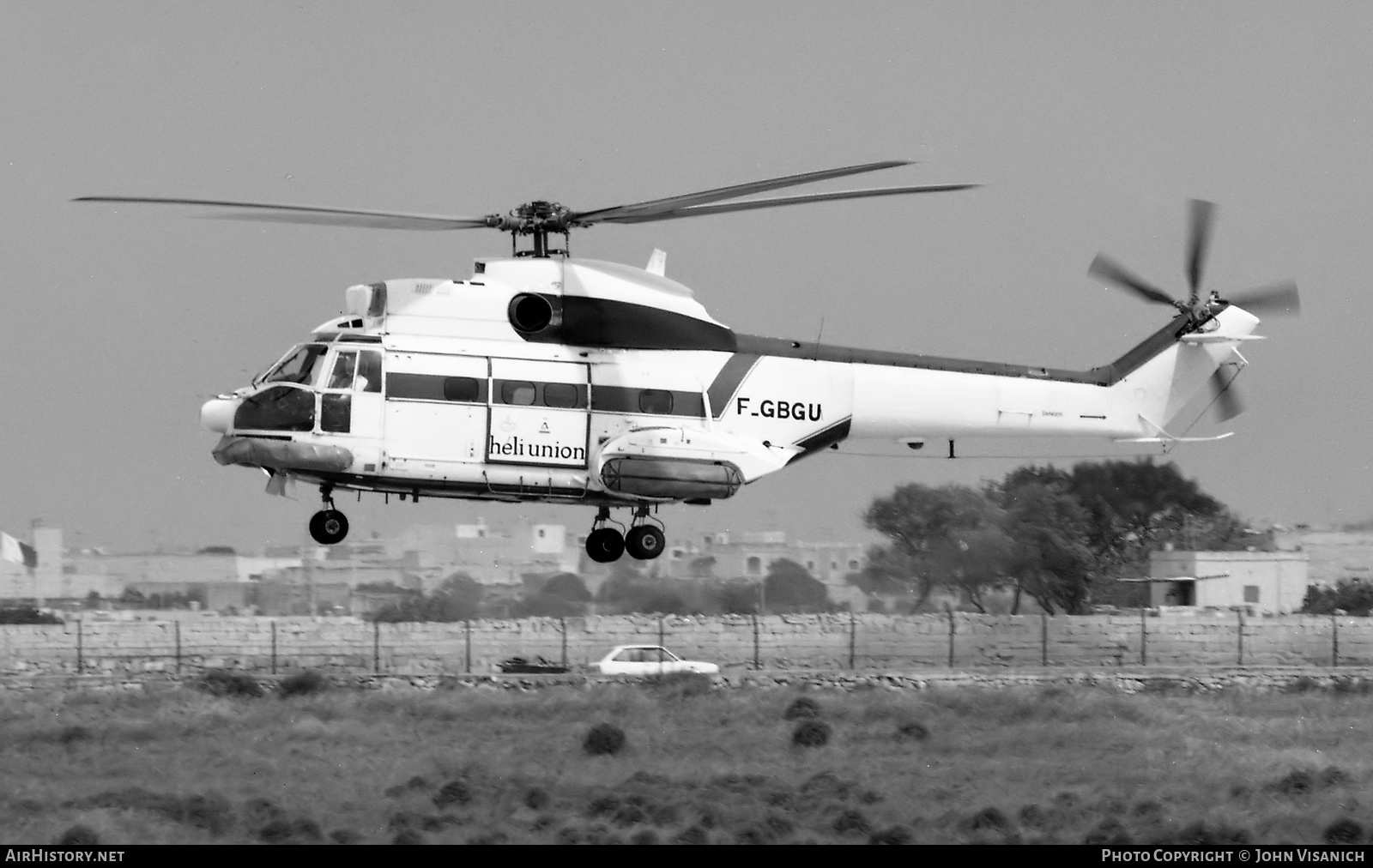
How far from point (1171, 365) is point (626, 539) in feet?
33.3

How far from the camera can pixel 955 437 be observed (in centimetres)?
3045

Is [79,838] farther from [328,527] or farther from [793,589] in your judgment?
[793,589]

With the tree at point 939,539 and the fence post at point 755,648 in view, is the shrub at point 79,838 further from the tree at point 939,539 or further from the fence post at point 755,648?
the tree at point 939,539

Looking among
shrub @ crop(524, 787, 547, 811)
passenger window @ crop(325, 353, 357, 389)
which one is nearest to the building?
shrub @ crop(524, 787, 547, 811)

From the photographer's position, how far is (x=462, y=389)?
27.4 m

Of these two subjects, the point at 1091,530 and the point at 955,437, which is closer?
the point at 955,437

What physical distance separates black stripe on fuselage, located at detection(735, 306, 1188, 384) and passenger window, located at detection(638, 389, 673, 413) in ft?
2.37

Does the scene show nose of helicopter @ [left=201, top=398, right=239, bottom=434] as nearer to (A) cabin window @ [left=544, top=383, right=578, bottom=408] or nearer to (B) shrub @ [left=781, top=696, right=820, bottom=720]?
(A) cabin window @ [left=544, top=383, right=578, bottom=408]

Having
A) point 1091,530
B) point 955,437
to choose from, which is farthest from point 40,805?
point 1091,530

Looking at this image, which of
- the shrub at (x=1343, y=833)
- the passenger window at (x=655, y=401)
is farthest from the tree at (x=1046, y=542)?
the passenger window at (x=655, y=401)

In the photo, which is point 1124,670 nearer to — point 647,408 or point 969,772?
point 969,772

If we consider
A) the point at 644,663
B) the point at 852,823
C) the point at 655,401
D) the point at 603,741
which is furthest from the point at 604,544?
the point at 644,663

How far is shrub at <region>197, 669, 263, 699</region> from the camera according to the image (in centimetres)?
4288

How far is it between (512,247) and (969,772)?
14.9 m
